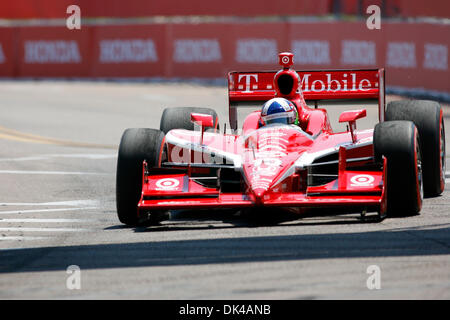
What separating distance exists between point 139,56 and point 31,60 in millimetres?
3241

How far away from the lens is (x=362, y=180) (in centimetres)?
946

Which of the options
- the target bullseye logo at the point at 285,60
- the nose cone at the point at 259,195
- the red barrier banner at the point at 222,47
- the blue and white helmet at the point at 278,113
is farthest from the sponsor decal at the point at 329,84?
the red barrier banner at the point at 222,47

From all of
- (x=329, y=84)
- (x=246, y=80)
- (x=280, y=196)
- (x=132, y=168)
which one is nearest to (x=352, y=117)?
(x=280, y=196)

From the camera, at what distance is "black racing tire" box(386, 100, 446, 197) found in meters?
10.7

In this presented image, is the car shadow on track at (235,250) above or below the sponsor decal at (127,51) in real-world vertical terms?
above

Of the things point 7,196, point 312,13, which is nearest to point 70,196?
point 7,196

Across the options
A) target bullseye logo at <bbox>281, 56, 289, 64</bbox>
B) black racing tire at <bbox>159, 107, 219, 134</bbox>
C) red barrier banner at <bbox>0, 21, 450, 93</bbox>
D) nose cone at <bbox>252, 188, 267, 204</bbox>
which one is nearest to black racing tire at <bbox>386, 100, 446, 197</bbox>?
target bullseye logo at <bbox>281, 56, 289, 64</bbox>

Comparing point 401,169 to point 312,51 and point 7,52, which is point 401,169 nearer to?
point 312,51

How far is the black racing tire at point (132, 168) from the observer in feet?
31.7

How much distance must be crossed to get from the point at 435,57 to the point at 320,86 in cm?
1128

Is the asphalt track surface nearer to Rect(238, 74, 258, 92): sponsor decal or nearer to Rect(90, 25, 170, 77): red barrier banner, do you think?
Rect(238, 74, 258, 92): sponsor decal

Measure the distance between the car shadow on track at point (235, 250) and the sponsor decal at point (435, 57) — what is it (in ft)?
46.0

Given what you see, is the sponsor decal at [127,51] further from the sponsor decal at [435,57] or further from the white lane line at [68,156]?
the white lane line at [68,156]
